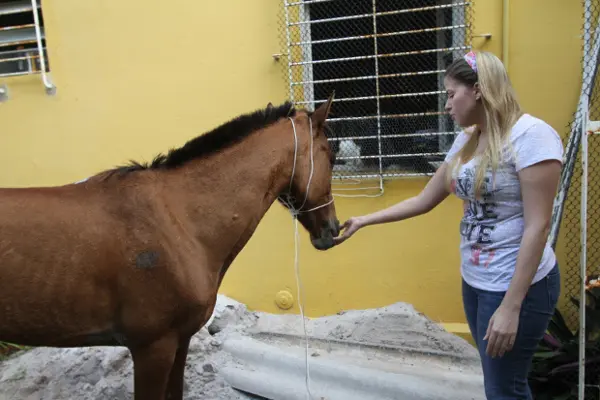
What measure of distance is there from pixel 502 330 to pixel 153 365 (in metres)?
1.41

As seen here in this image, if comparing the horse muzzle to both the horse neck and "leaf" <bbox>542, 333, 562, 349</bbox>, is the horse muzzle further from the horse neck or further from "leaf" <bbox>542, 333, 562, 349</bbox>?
"leaf" <bbox>542, 333, 562, 349</bbox>

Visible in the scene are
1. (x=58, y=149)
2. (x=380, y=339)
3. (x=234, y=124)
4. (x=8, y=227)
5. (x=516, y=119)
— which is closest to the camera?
(x=516, y=119)

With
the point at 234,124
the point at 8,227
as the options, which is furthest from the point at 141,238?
the point at 234,124

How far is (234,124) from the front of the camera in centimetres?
225

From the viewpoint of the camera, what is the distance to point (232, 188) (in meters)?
2.18

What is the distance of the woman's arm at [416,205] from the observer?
83.8 inches

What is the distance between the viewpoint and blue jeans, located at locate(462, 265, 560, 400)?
5.62 feet

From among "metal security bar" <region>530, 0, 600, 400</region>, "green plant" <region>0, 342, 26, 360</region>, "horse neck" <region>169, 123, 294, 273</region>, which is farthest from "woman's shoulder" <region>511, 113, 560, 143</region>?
"green plant" <region>0, 342, 26, 360</region>

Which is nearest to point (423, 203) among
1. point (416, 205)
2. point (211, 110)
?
point (416, 205)

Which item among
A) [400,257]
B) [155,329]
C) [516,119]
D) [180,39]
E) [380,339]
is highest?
[180,39]

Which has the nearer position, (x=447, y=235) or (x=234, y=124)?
(x=234, y=124)

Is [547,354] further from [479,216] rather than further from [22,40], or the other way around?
[22,40]

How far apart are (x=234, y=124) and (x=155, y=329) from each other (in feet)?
3.21

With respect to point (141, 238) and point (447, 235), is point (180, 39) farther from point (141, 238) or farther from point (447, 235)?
point (447, 235)
